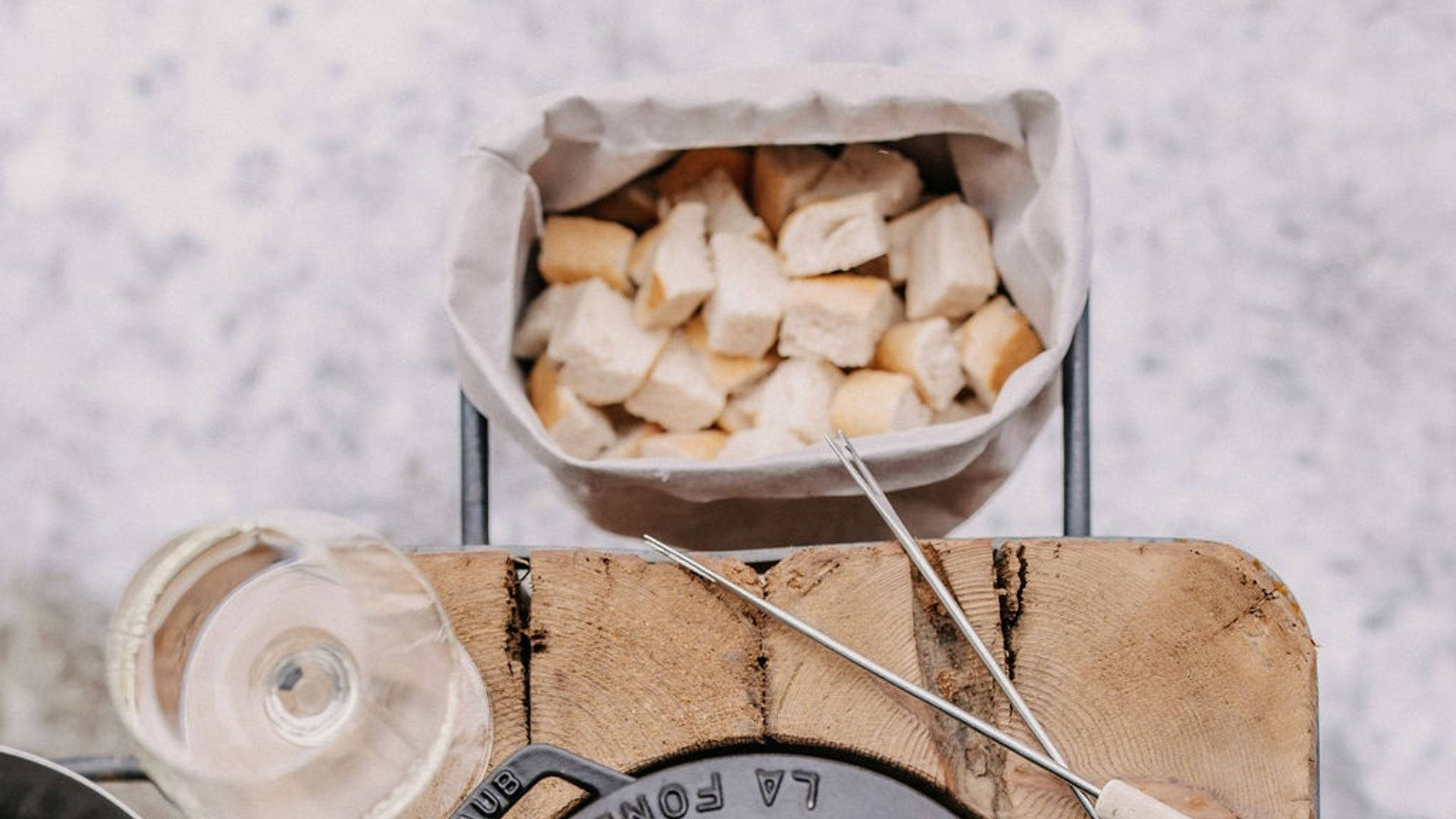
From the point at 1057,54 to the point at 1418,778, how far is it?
0.70 metres

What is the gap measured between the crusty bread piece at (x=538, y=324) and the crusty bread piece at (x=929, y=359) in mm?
235

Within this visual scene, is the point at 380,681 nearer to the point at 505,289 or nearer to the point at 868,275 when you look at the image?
the point at 505,289

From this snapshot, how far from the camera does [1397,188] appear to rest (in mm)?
1100

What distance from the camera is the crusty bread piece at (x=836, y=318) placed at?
82cm

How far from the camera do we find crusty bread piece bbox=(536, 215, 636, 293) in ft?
2.80

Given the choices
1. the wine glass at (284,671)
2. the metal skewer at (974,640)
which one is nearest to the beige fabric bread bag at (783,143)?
the metal skewer at (974,640)

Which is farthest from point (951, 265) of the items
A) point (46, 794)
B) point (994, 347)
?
point (46, 794)

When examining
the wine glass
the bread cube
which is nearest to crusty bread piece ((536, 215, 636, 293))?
the bread cube

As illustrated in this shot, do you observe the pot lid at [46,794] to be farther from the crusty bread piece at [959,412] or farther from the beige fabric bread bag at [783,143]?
the crusty bread piece at [959,412]

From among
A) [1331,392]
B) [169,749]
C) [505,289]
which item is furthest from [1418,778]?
[169,749]

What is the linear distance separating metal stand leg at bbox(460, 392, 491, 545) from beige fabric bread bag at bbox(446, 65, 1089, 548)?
27mm

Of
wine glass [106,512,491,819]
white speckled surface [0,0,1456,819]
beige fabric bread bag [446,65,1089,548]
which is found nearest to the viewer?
wine glass [106,512,491,819]

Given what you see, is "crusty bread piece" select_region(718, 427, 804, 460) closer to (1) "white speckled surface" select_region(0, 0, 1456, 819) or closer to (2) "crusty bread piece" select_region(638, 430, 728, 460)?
(2) "crusty bread piece" select_region(638, 430, 728, 460)

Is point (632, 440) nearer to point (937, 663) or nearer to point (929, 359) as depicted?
point (929, 359)
